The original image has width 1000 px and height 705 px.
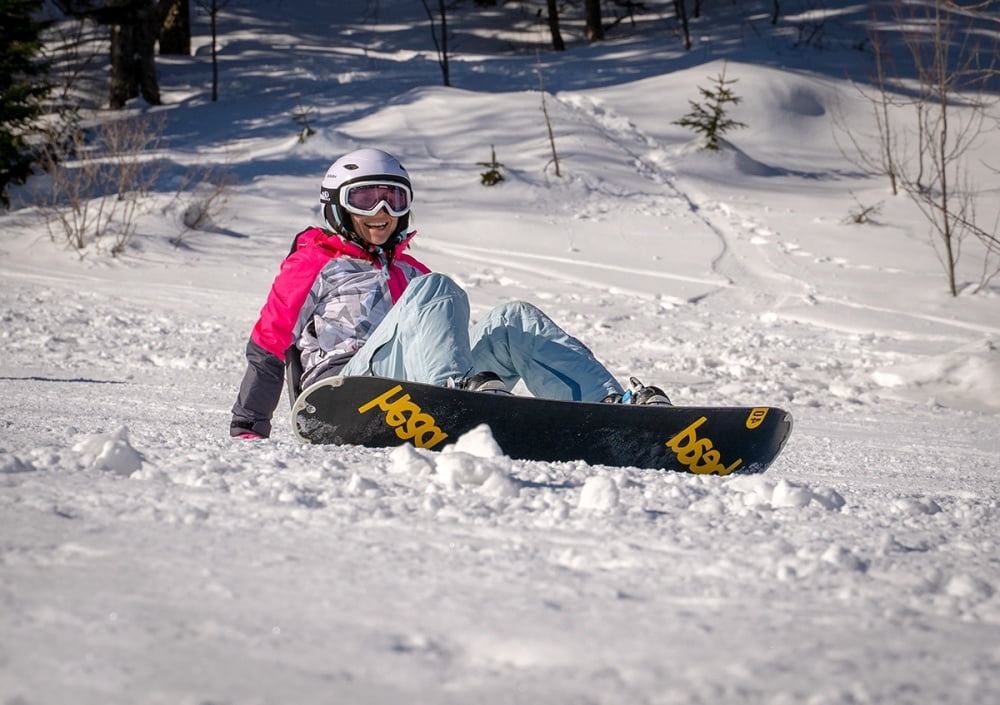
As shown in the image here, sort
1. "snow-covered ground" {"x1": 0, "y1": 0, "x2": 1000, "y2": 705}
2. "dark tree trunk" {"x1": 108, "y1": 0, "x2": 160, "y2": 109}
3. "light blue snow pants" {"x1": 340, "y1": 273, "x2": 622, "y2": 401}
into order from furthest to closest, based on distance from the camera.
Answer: "dark tree trunk" {"x1": 108, "y1": 0, "x2": 160, "y2": 109}, "light blue snow pants" {"x1": 340, "y1": 273, "x2": 622, "y2": 401}, "snow-covered ground" {"x1": 0, "y1": 0, "x2": 1000, "y2": 705}

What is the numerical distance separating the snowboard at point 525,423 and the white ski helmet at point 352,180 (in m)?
1.02

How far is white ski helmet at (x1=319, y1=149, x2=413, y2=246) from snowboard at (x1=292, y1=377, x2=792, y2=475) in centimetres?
102

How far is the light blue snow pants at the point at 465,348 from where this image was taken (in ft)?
10.5

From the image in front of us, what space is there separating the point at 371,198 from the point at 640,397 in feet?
4.57

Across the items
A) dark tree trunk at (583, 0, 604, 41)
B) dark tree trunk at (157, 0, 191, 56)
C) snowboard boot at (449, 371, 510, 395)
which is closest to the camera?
snowboard boot at (449, 371, 510, 395)

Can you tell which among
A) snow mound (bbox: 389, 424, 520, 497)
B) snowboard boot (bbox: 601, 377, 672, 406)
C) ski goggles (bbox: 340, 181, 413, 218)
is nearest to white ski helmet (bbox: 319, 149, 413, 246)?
ski goggles (bbox: 340, 181, 413, 218)

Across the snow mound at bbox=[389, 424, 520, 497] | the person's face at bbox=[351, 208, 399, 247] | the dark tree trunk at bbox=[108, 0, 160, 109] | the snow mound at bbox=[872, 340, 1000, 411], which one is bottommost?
the snow mound at bbox=[872, 340, 1000, 411]

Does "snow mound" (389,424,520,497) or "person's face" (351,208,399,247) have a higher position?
"person's face" (351,208,399,247)

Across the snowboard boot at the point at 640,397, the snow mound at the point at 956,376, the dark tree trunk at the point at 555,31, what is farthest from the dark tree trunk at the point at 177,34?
the snowboard boot at the point at 640,397

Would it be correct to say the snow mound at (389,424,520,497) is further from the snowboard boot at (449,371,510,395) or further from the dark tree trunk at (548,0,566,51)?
the dark tree trunk at (548,0,566,51)

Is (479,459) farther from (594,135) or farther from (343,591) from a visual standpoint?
(594,135)

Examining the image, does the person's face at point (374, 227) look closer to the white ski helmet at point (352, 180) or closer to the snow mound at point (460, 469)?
the white ski helmet at point (352, 180)

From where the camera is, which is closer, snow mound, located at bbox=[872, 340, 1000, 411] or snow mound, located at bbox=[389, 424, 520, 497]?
snow mound, located at bbox=[389, 424, 520, 497]

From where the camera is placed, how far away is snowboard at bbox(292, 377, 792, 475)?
9.79 ft
